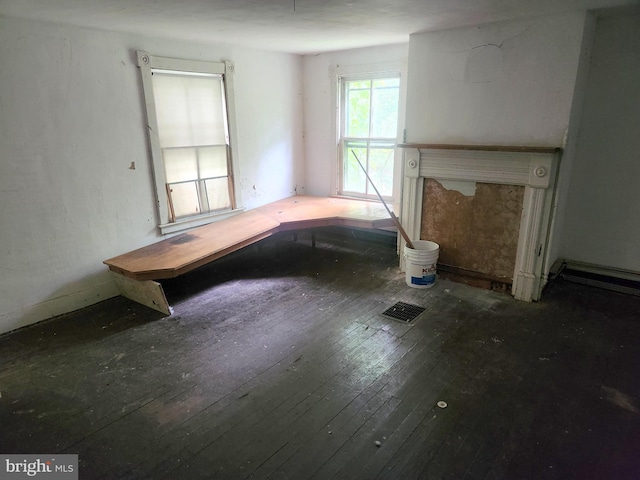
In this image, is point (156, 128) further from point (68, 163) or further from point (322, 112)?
point (322, 112)

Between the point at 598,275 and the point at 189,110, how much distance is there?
4.33 meters

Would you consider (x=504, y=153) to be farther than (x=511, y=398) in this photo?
Yes

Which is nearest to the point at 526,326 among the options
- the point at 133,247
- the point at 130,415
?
the point at 130,415

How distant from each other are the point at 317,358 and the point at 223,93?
311 cm

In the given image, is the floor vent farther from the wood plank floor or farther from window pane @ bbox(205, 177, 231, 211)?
window pane @ bbox(205, 177, 231, 211)

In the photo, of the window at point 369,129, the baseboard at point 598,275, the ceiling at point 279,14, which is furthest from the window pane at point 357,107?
the baseboard at point 598,275

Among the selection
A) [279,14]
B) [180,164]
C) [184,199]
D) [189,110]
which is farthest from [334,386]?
[189,110]

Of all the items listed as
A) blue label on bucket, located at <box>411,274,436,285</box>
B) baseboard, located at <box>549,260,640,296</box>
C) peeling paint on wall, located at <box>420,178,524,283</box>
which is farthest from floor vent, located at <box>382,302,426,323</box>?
baseboard, located at <box>549,260,640,296</box>

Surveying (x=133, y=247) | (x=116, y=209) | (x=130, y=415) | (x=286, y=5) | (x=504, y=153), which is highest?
(x=286, y=5)

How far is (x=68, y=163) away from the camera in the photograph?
130 inches

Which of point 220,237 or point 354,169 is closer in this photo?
point 220,237

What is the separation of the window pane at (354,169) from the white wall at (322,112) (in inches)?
6.5

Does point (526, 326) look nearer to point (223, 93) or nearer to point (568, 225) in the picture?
point (568, 225)

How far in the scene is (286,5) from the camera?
262cm
